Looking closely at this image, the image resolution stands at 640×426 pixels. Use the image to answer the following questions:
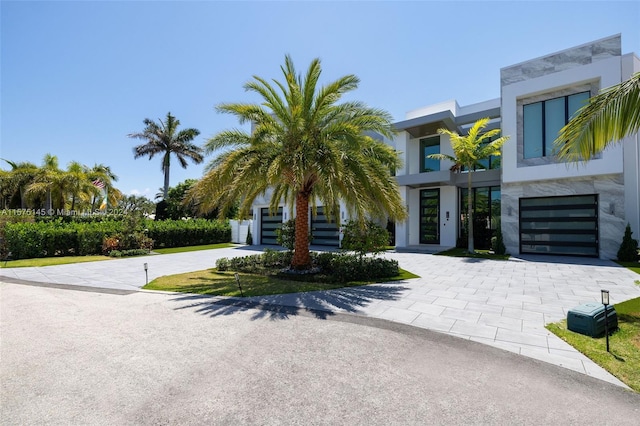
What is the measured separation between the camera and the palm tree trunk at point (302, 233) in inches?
434

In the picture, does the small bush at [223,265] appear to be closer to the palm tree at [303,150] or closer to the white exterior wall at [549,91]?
the palm tree at [303,150]

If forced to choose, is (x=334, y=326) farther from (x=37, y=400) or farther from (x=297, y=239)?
(x=297, y=239)

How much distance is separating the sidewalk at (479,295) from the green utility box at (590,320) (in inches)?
21.5

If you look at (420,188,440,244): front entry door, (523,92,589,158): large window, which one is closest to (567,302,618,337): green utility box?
(523,92,589,158): large window

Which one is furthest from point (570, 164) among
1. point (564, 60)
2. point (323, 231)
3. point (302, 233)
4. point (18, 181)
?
point (18, 181)

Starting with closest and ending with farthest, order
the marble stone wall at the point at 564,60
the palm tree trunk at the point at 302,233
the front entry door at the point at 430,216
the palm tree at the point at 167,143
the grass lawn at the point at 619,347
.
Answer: the grass lawn at the point at 619,347 < the palm tree trunk at the point at 302,233 < the marble stone wall at the point at 564,60 < the front entry door at the point at 430,216 < the palm tree at the point at 167,143

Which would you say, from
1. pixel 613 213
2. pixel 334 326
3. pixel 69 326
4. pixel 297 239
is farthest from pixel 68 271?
pixel 613 213

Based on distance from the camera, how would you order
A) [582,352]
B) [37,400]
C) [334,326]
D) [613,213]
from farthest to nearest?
[613,213] → [334,326] → [582,352] → [37,400]

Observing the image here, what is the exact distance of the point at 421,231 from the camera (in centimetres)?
2142

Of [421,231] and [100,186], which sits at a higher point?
[100,186]

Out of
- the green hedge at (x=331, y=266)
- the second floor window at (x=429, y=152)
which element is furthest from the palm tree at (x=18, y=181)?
the second floor window at (x=429, y=152)

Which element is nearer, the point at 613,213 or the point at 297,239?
the point at 297,239

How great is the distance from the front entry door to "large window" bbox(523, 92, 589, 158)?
5.79 meters

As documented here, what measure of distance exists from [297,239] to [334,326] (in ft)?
18.3
